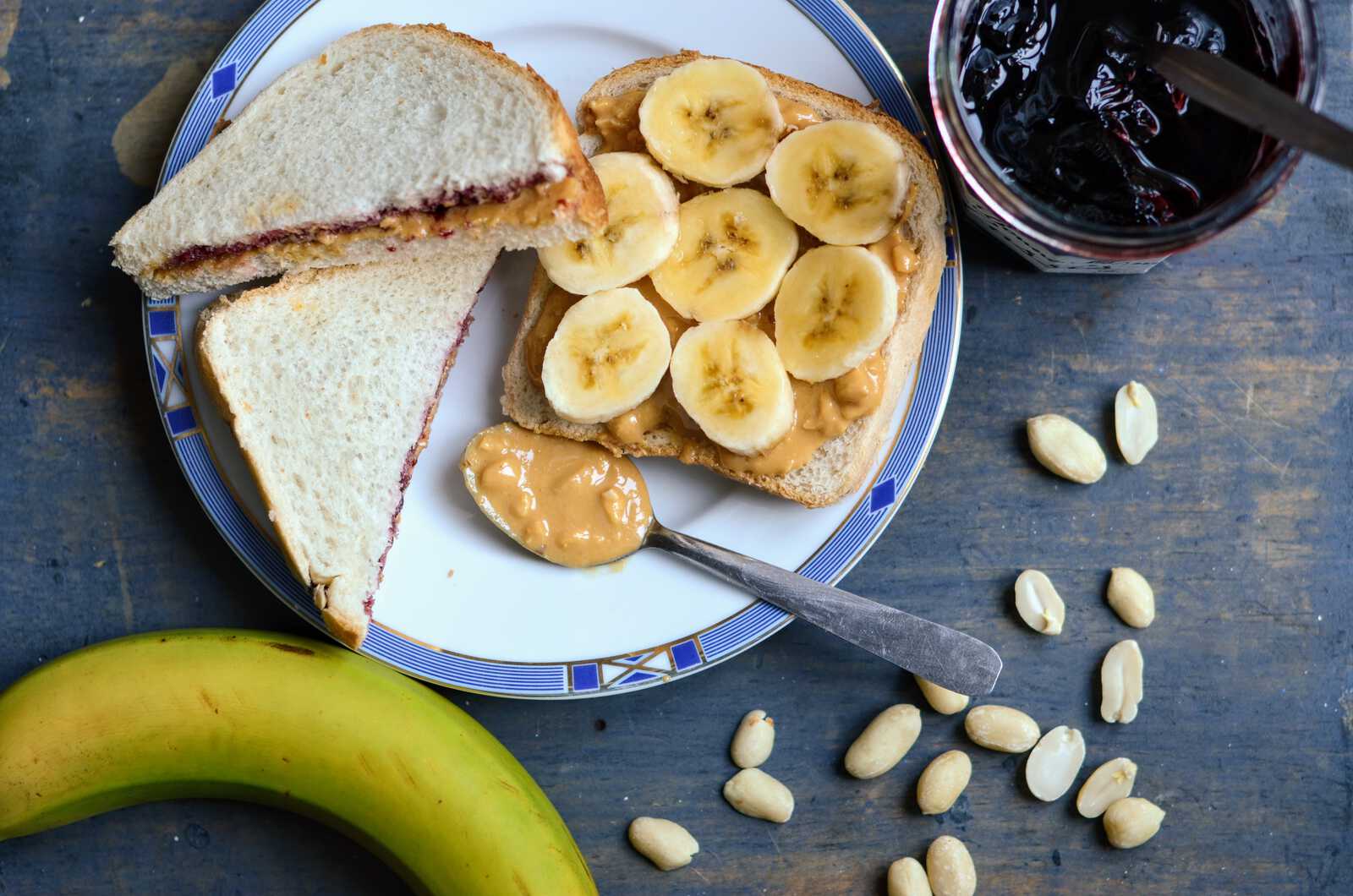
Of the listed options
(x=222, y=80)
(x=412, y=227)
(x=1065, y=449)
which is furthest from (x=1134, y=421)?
(x=222, y=80)

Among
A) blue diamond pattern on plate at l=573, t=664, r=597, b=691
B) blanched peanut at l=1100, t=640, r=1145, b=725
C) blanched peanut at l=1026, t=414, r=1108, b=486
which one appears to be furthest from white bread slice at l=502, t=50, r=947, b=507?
blanched peanut at l=1100, t=640, r=1145, b=725

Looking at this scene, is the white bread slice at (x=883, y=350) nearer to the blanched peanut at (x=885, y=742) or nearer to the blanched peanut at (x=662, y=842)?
the blanched peanut at (x=885, y=742)

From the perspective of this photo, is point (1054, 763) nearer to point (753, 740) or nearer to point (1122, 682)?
point (1122, 682)

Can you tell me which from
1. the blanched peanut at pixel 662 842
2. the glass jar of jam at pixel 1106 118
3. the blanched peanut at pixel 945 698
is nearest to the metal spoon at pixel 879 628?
the blanched peanut at pixel 945 698

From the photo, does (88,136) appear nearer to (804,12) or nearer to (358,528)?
(358,528)

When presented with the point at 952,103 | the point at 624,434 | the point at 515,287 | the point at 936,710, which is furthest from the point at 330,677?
the point at 952,103

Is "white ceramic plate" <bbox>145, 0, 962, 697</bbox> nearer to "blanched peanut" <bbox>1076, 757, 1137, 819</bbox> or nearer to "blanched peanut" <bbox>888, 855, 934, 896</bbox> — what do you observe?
"blanched peanut" <bbox>888, 855, 934, 896</bbox>
